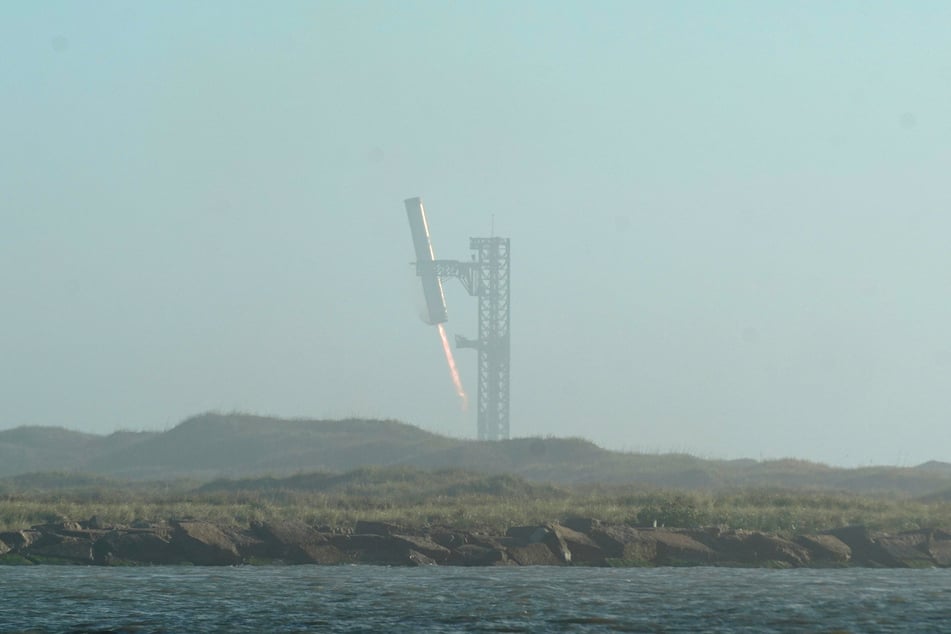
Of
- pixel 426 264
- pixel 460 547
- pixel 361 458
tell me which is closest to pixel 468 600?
pixel 460 547

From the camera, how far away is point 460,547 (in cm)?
3006

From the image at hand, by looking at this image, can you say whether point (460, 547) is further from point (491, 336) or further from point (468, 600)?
point (491, 336)

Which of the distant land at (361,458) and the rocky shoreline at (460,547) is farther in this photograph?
the distant land at (361,458)

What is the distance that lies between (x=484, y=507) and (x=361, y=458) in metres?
40.2

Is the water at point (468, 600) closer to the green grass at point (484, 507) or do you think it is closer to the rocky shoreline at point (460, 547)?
the rocky shoreline at point (460, 547)

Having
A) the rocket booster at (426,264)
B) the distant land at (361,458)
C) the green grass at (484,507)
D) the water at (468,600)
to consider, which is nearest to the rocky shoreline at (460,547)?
the water at (468,600)

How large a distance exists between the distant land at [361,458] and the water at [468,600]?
1289 inches

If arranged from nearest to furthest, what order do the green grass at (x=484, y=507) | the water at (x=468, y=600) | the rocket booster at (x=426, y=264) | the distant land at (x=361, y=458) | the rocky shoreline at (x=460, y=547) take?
the water at (x=468, y=600) < the rocky shoreline at (x=460, y=547) < the green grass at (x=484, y=507) < the distant land at (x=361, y=458) < the rocket booster at (x=426, y=264)

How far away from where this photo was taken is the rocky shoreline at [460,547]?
29.5 meters

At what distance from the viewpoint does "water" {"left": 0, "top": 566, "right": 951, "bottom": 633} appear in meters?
20.5

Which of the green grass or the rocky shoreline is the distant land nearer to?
the green grass

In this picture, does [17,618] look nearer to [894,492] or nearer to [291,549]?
[291,549]

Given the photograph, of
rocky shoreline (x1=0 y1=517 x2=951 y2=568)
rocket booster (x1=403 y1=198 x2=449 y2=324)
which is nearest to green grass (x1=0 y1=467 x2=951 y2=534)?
rocky shoreline (x1=0 y1=517 x2=951 y2=568)

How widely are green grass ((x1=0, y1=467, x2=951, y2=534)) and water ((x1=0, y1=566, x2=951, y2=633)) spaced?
6.34 metres
